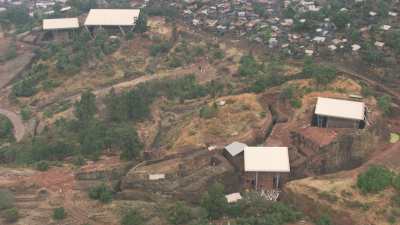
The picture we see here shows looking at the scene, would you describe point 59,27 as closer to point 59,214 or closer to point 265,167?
point 59,214

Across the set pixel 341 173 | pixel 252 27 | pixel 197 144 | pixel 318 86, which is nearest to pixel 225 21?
pixel 252 27

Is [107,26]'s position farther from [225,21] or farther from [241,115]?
[241,115]

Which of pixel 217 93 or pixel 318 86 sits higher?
pixel 318 86

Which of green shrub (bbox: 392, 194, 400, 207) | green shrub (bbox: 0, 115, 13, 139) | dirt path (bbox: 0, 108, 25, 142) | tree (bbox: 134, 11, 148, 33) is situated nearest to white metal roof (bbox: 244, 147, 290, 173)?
green shrub (bbox: 392, 194, 400, 207)

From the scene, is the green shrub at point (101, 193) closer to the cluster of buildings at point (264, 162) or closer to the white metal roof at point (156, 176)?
the white metal roof at point (156, 176)

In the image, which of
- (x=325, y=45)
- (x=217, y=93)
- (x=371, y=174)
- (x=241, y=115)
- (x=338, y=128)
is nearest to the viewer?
(x=371, y=174)

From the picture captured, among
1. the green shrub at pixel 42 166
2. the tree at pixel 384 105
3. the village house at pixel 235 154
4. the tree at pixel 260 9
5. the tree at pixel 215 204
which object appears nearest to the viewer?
the tree at pixel 215 204

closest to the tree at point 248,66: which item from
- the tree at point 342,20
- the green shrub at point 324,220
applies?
the tree at point 342,20
